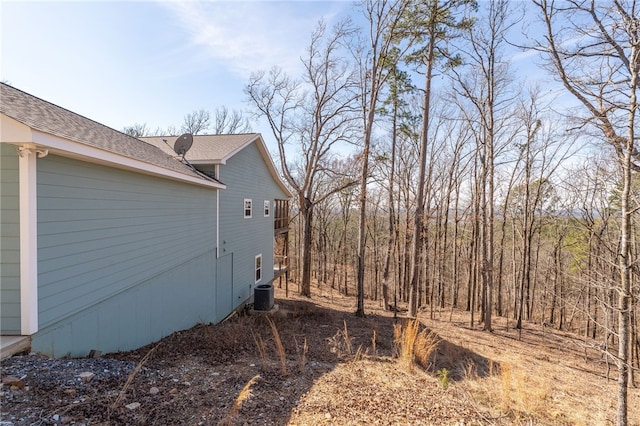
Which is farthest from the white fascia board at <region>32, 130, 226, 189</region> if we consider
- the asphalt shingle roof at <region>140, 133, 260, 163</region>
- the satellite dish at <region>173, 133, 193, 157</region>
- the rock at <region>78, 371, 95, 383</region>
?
the asphalt shingle roof at <region>140, 133, 260, 163</region>

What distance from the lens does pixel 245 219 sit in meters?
11.1

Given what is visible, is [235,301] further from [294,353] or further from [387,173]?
[387,173]

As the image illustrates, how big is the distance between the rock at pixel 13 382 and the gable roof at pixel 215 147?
258 inches

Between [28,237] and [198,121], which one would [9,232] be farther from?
[198,121]

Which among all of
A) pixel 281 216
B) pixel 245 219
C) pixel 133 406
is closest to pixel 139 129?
pixel 281 216

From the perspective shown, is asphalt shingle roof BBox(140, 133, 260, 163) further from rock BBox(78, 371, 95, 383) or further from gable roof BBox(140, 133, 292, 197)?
rock BBox(78, 371, 95, 383)

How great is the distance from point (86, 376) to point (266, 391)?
78.6 inches

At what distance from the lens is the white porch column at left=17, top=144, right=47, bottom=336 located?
3.20 m

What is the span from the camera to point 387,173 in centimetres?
1717

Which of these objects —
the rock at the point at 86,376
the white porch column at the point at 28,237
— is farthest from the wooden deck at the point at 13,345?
the rock at the point at 86,376

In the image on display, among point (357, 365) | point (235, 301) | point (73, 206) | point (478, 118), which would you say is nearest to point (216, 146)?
point (235, 301)

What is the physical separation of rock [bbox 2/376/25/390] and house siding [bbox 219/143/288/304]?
21.6 feet

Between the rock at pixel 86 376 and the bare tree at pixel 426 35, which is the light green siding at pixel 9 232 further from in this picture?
the bare tree at pixel 426 35

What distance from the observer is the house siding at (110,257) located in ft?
11.6
